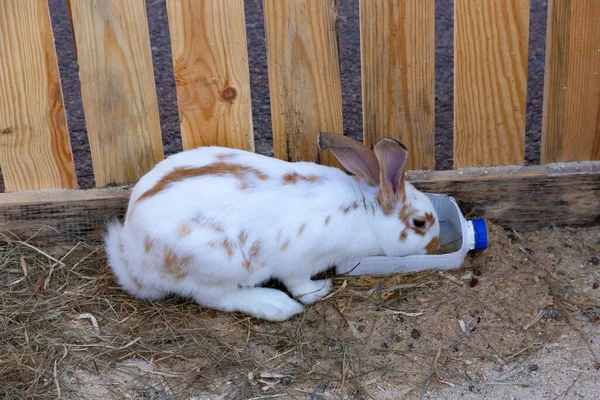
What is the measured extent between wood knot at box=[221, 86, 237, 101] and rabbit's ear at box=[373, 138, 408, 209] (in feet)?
2.41

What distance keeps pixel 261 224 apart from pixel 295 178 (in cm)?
25

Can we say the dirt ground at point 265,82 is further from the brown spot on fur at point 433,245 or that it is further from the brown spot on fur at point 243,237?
the brown spot on fur at point 243,237

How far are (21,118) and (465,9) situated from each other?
1.90 m

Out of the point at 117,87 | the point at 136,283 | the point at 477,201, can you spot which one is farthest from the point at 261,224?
the point at 477,201

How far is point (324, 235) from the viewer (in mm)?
3020

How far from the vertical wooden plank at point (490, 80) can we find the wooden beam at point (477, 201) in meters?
0.10

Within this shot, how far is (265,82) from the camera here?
202 inches

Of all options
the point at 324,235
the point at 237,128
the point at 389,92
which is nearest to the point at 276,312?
the point at 324,235

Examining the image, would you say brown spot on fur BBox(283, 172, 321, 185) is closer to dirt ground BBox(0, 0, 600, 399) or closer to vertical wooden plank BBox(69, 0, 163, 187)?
dirt ground BBox(0, 0, 600, 399)

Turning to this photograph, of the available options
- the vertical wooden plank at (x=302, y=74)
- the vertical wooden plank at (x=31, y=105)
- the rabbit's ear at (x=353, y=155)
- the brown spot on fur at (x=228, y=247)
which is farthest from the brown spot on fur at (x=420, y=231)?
the vertical wooden plank at (x=31, y=105)

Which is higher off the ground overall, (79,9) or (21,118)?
(79,9)

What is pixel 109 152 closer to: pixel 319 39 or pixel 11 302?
pixel 11 302

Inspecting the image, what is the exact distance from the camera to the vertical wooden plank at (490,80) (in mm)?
3191

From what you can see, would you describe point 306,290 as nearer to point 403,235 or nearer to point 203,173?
point 403,235
